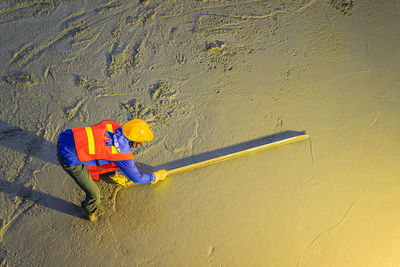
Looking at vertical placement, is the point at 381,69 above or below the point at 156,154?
above

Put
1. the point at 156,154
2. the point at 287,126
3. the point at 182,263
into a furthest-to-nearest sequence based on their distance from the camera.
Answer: the point at 287,126, the point at 156,154, the point at 182,263

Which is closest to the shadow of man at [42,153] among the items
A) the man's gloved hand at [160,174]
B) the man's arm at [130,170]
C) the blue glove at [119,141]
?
the man's gloved hand at [160,174]

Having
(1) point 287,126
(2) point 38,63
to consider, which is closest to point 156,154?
(1) point 287,126

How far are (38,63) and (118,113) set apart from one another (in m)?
1.25

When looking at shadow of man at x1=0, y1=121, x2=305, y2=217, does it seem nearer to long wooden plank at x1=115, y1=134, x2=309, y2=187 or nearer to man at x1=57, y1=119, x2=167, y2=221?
long wooden plank at x1=115, y1=134, x2=309, y2=187

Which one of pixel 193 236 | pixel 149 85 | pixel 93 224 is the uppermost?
pixel 149 85

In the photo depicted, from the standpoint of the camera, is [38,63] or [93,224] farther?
[38,63]

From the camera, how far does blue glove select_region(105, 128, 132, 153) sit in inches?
84.0

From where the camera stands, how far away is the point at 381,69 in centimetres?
365

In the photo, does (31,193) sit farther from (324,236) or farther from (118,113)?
(324,236)

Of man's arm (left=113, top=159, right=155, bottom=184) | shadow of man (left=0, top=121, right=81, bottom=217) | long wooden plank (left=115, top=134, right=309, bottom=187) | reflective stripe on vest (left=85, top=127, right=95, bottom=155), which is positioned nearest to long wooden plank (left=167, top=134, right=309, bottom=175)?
long wooden plank (left=115, top=134, right=309, bottom=187)

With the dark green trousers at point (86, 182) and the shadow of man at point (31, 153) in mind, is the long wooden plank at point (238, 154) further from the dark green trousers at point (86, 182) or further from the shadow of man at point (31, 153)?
the shadow of man at point (31, 153)

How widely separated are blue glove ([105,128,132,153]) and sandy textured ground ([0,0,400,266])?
930 mm

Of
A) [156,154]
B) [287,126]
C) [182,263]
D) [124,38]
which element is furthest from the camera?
A: [124,38]
